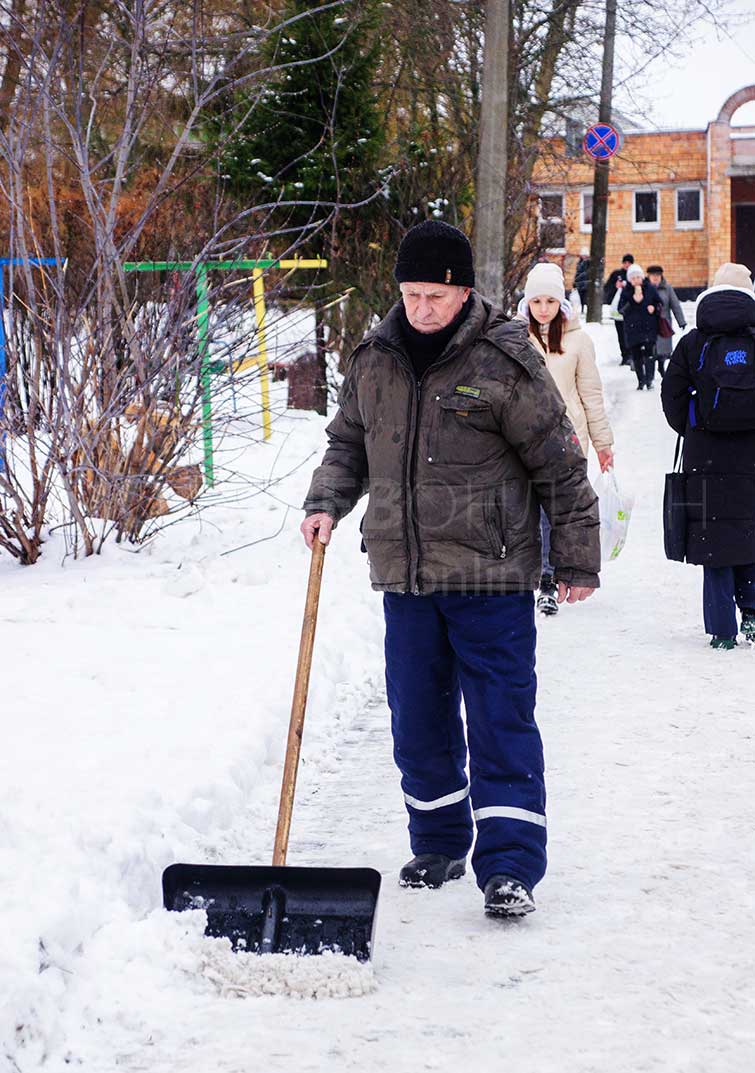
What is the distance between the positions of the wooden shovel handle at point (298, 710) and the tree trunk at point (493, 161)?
9.26 metres

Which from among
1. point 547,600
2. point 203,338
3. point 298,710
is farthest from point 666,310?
point 298,710

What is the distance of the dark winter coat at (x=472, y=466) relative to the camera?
392cm

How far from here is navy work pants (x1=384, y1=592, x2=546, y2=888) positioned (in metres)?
3.96

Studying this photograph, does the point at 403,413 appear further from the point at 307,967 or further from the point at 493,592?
the point at 307,967

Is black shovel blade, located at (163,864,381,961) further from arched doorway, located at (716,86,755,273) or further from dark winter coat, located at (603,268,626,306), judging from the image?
arched doorway, located at (716,86,755,273)

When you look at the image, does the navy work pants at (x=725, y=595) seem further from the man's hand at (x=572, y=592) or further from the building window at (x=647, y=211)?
the building window at (x=647, y=211)

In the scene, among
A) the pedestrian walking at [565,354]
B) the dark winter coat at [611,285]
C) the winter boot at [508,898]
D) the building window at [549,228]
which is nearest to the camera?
the winter boot at [508,898]

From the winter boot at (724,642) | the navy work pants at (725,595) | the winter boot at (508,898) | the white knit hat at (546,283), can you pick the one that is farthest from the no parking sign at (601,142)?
the winter boot at (508,898)

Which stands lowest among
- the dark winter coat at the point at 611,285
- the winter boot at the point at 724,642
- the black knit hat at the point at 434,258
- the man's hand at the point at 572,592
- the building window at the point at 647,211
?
the winter boot at the point at 724,642

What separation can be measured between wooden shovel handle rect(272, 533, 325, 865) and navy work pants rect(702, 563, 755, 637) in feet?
11.9

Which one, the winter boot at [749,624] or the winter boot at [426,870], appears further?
the winter boot at [749,624]

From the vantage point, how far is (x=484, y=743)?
4012mm

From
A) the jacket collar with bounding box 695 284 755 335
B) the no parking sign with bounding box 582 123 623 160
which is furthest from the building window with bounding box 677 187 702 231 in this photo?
the jacket collar with bounding box 695 284 755 335

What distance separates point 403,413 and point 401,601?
1.63 feet
